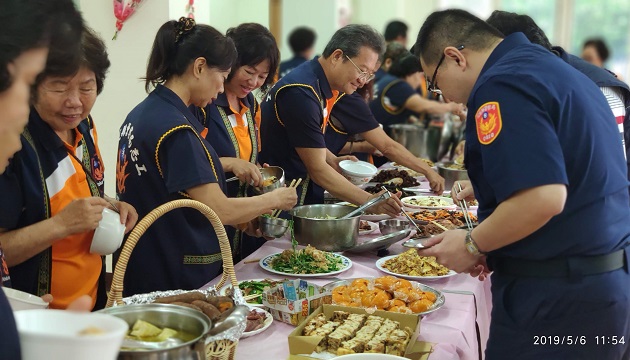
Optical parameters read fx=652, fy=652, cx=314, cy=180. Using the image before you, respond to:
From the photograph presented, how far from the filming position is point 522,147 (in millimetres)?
1420

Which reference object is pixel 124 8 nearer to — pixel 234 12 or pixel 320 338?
pixel 234 12

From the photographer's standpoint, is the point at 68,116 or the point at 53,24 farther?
the point at 68,116

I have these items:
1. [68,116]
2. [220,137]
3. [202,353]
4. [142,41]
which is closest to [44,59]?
[202,353]

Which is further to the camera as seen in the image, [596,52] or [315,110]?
[596,52]

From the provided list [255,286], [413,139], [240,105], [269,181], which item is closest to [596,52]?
[413,139]

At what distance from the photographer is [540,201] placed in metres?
1.41

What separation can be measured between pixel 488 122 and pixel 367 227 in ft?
4.25

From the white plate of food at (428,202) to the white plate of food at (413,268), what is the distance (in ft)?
2.94

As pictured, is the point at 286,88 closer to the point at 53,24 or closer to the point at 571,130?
the point at 571,130

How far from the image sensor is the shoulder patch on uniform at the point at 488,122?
1464mm

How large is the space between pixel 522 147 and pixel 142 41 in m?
2.52

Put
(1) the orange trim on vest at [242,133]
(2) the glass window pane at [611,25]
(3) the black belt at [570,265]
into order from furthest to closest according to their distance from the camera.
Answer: (2) the glass window pane at [611,25] < (1) the orange trim on vest at [242,133] < (3) the black belt at [570,265]

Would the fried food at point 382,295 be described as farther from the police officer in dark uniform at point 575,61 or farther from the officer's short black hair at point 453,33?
the police officer in dark uniform at point 575,61

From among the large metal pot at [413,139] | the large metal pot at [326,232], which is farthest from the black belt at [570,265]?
the large metal pot at [413,139]
